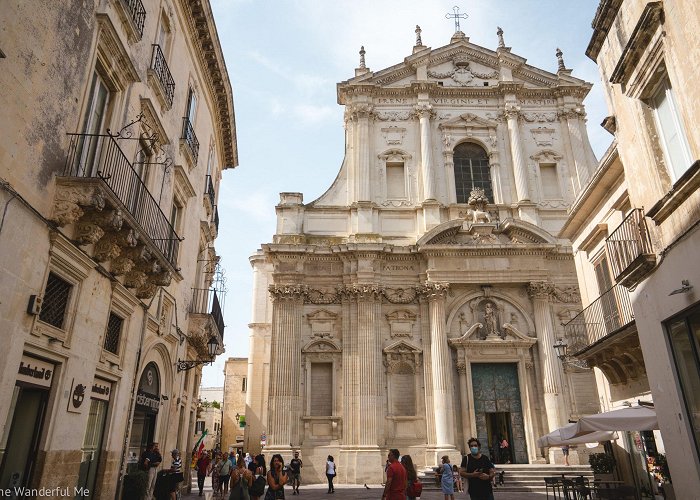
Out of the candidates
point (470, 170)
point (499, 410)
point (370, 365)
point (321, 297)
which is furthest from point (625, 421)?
point (470, 170)

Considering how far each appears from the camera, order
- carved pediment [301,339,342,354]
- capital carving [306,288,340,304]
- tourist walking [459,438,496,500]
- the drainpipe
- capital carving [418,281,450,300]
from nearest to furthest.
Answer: tourist walking [459,438,496,500], the drainpipe, carved pediment [301,339,342,354], capital carving [418,281,450,300], capital carving [306,288,340,304]

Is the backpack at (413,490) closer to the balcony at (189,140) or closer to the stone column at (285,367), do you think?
the balcony at (189,140)

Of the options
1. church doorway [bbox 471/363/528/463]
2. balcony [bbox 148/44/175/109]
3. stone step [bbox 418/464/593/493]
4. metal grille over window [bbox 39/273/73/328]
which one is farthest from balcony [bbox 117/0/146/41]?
church doorway [bbox 471/363/528/463]

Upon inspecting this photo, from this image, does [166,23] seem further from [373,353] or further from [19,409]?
[373,353]

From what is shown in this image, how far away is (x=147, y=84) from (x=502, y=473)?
51.0 feet

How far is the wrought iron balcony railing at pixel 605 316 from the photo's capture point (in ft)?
37.5

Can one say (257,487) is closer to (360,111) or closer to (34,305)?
(34,305)

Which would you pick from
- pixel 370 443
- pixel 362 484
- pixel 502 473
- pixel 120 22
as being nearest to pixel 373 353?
pixel 370 443

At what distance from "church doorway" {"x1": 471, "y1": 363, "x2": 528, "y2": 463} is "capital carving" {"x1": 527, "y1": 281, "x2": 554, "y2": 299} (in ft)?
9.93

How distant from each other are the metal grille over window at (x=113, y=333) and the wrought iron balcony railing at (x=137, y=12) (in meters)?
5.32

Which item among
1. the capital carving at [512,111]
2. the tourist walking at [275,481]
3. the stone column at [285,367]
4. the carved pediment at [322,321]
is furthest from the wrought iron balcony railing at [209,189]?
the capital carving at [512,111]

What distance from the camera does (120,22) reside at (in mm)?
9312

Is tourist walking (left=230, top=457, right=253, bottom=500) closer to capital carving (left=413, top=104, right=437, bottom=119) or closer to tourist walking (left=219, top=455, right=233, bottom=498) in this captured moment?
tourist walking (left=219, top=455, right=233, bottom=498)

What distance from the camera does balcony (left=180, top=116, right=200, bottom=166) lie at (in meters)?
Result: 13.6
